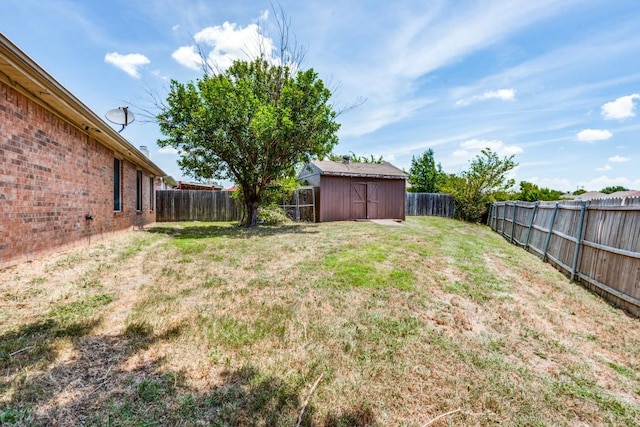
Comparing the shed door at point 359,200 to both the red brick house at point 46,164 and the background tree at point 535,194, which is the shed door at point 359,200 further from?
the background tree at point 535,194

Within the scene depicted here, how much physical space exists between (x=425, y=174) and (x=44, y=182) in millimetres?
28850

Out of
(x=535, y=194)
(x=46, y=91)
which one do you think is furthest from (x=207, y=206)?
(x=535, y=194)

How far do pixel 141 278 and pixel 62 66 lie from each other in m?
6.02

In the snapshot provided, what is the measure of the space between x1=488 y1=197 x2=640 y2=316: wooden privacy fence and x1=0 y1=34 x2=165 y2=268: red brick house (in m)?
8.22

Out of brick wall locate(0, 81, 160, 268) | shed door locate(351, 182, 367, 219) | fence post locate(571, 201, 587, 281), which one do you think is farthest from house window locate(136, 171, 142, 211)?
fence post locate(571, 201, 587, 281)

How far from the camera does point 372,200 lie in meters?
15.5

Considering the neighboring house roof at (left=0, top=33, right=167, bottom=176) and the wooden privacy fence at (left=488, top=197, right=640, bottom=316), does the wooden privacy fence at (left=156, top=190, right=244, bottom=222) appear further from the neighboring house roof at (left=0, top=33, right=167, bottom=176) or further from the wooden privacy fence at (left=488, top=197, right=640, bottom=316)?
the wooden privacy fence at (left=488, top=197, right=640, bottom=316)

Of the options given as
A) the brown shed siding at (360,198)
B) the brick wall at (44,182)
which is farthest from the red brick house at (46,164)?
the brown shed siding at (360,198)

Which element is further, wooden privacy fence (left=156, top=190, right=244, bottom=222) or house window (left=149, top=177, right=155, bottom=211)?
wooden privacy fence (left=156, top=190, right=244, bottom=222)

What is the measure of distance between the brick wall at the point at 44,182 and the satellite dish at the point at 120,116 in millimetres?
1138

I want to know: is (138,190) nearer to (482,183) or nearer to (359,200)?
(359,200)

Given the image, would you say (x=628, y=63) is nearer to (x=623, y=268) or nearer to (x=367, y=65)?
(x=623, y=268)

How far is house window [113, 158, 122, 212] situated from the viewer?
8.39m

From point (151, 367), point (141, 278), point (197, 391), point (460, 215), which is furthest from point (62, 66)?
point (460, 215)
